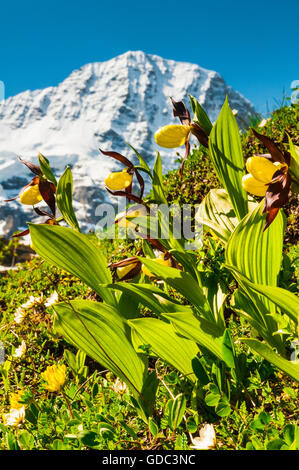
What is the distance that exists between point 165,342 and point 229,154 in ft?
2.79

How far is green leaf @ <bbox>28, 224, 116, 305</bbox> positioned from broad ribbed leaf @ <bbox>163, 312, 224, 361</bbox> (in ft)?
1.20

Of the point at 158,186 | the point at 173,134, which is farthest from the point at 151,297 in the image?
the point at 173,134

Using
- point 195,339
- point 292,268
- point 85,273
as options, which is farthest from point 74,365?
point 292,268

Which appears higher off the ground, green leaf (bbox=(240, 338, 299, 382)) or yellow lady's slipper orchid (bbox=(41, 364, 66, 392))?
yellow lady's slipper orchid (bbox=(41, 364, 66, 392))

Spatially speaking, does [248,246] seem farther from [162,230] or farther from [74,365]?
[74,365]

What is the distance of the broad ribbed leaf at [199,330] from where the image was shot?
139cm

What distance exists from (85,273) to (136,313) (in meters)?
0.33

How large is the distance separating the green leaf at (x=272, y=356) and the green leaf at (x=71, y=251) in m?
0.66

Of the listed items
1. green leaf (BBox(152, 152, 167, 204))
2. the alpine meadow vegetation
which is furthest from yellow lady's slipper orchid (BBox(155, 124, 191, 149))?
green leaf (BBox(152, 152, 167, 204))

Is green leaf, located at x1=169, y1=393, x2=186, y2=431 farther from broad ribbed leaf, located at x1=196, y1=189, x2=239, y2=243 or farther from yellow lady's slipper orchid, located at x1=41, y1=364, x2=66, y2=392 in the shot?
broad ribbed leaf, located at x1=196, y1=189, x2=239, y2=243

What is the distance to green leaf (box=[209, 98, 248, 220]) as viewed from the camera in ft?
5.17

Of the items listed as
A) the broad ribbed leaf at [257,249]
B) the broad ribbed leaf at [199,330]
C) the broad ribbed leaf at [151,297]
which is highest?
the broad ribbed leaf at [257,249]

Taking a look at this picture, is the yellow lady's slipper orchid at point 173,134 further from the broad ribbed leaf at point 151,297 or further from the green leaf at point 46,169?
the broad ribbed leaf at point 151,297

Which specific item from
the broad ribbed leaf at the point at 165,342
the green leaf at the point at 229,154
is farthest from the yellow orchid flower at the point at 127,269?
the green leaf at the point at 229,154
